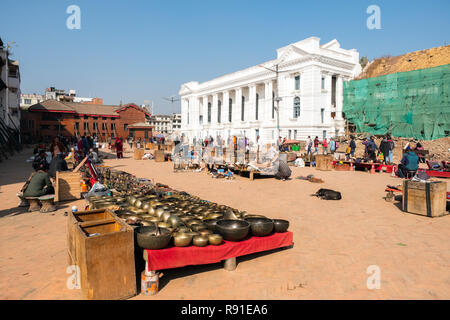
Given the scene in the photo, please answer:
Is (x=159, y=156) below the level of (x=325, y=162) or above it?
above

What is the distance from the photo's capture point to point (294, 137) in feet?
130

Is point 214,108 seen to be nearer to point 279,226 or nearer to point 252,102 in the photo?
point 252,102

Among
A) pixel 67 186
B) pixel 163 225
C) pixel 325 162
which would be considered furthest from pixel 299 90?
pixel 163 225

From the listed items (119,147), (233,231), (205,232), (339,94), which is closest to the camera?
(233,231)

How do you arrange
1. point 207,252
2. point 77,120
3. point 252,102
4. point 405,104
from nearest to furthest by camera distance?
point 207,252 < point 405,104 < point 252,102 < point 77,120

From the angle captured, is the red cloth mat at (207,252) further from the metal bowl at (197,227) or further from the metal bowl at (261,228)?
the metal bowl at (197,227)

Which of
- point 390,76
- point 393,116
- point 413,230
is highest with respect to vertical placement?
point 390,76

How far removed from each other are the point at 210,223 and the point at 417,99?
33.0m

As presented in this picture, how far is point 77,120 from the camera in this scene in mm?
50562

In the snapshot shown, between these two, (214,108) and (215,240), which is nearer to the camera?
(215,240)

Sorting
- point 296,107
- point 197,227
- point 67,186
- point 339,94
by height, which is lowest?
point 197,227

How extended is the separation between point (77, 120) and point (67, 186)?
1847 inches
